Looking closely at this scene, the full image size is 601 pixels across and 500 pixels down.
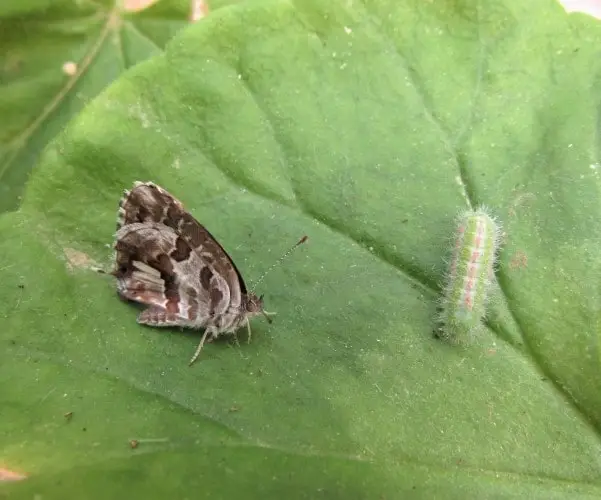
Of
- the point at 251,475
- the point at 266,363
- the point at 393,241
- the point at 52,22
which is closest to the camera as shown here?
the point at 251,475

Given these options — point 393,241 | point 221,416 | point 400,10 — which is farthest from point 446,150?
point 221,416

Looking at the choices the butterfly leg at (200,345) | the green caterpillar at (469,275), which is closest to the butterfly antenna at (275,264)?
the butterfly leg at (200,345)

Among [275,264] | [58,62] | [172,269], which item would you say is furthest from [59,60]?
[275,264]

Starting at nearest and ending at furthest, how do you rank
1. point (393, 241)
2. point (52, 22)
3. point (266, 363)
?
point (266, 363) → point (393, 241) → point (52, 22)

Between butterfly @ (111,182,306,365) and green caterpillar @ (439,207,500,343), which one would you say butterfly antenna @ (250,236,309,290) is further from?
green caterpillar @ (439,207,500,343)

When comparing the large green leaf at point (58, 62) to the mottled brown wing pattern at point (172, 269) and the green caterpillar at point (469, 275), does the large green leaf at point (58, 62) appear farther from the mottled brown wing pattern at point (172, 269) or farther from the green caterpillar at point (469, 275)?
the green caterpillar at point (469, 275)

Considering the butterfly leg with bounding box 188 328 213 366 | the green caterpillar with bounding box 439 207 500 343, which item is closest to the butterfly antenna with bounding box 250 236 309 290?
the butterfly leg with bounding box 188 328 213 366

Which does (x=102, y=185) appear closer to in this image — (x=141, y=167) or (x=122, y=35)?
(x=141, y=167)
